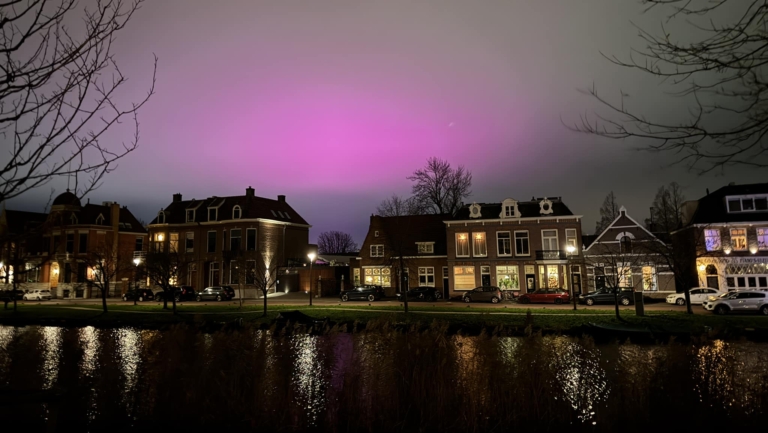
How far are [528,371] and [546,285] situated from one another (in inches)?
1428

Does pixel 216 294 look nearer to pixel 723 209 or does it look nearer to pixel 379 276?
pixel 379 276

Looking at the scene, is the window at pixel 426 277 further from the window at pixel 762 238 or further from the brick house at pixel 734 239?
the window at pixel 762 238

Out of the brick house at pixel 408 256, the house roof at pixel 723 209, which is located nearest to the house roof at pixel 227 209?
the brick house at pixel 408 256

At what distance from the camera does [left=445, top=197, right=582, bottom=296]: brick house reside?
1682 inches

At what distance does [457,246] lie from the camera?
4553cm

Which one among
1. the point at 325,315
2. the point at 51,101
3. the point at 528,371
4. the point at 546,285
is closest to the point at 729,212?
the point at 546,285

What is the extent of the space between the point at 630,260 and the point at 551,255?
726 centimetres

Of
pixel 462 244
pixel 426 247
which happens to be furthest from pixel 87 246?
pixel 462 244

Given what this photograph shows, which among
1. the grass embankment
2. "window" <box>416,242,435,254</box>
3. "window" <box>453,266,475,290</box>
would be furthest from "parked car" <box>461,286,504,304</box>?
the grass embankment

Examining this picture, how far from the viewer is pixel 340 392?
8289 mm

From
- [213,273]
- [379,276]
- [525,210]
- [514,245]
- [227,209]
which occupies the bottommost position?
[379,276]

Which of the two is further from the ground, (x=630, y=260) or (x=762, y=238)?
(x=762, y=238)

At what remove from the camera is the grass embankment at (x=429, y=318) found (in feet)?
68.9

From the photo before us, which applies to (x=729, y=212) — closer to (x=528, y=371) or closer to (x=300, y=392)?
(x=528, y=371)
